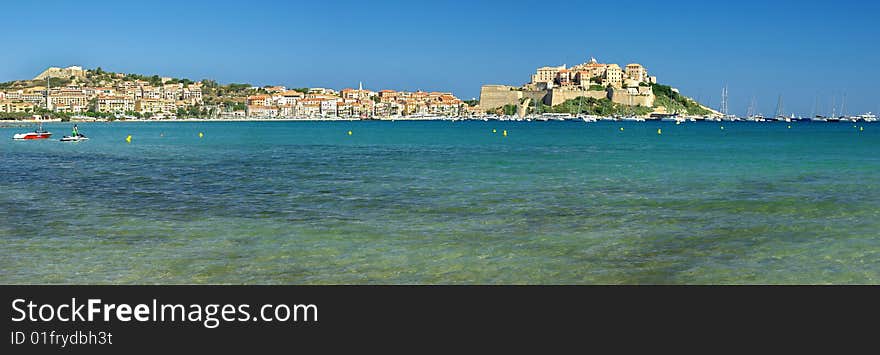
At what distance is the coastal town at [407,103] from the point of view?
14575 centimetres

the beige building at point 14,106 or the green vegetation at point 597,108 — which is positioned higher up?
the green vegetation at point 597,108

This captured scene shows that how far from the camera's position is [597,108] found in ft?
475

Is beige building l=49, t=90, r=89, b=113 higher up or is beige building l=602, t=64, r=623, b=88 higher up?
beige building l=602, t=64, r=623, b=88

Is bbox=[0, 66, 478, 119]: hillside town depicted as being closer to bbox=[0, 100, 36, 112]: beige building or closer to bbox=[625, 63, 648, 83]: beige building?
bbox=[0, 100, 36, 112]: beige building

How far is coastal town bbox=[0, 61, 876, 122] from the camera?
14575 cm

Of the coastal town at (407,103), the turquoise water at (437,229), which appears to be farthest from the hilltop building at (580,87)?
the turquoise water at (437,229)

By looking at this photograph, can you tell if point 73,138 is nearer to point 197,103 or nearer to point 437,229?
point 437,229

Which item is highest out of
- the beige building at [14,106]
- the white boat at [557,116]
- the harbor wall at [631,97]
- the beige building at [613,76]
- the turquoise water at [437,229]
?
the beige building at [613,76]
